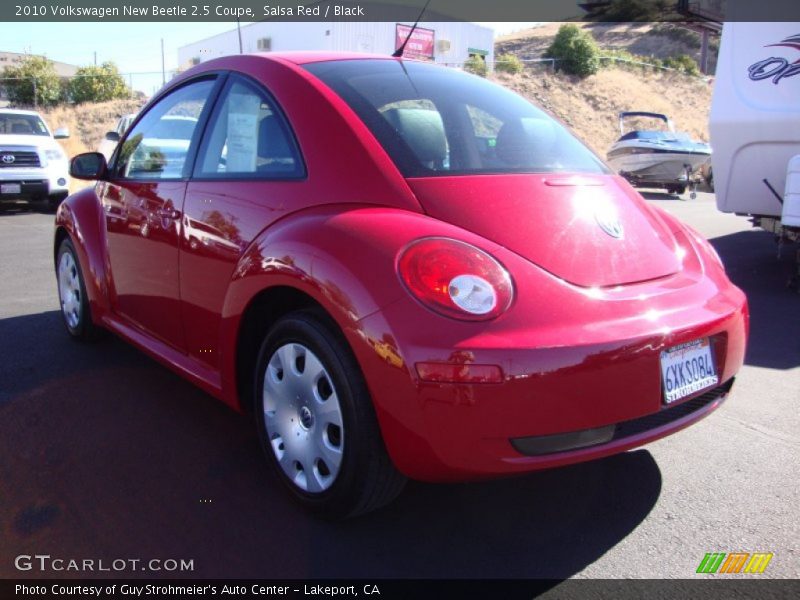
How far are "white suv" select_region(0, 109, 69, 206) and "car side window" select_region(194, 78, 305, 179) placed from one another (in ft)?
32.5

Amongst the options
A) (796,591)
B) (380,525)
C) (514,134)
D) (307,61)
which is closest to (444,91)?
(514,134)

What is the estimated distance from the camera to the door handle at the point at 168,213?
321cm

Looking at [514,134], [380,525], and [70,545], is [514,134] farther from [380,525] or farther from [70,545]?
[70,545]

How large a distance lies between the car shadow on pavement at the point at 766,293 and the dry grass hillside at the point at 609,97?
77.9 ft

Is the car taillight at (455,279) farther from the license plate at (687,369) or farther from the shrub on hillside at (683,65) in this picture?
the shrub on hillside at (683,65)

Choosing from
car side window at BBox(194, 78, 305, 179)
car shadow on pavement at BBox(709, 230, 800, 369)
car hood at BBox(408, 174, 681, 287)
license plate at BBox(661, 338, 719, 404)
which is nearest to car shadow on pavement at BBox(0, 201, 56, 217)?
car side window at BBox(194, 78, 305, 179)

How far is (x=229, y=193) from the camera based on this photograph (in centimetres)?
293

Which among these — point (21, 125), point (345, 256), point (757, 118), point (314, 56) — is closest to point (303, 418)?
point (345, 256)

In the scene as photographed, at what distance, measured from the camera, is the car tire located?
14.4 ft

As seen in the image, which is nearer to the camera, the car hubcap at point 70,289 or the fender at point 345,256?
the fender at point 345,256

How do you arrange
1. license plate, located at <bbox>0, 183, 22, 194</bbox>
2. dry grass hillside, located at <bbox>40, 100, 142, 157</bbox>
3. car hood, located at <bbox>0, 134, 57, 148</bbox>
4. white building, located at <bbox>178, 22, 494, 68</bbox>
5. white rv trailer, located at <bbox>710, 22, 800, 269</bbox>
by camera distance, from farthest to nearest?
white building, located at <bbox>178, 22, 494, 68</bbox> < dry grass hillside, located at <bbox>40, 100, 142, 157</bbox> < car hood, located at <bbox>0, 134, 57, 148</bbox> < license plate, located at <bbox>0, 183, 22, 194</bbox> < white rv trailer, located at <bbox>710, 22, 800, 269</bbox>

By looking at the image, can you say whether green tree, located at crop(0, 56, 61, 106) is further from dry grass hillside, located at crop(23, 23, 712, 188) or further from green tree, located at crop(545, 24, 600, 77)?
green tree, located at crop(545, 24, 600, 77)

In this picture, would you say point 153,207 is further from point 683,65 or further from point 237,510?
point 683,65

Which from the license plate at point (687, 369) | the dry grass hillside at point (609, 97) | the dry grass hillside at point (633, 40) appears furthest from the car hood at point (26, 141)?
the dry grass hillside at point (633, 40)
